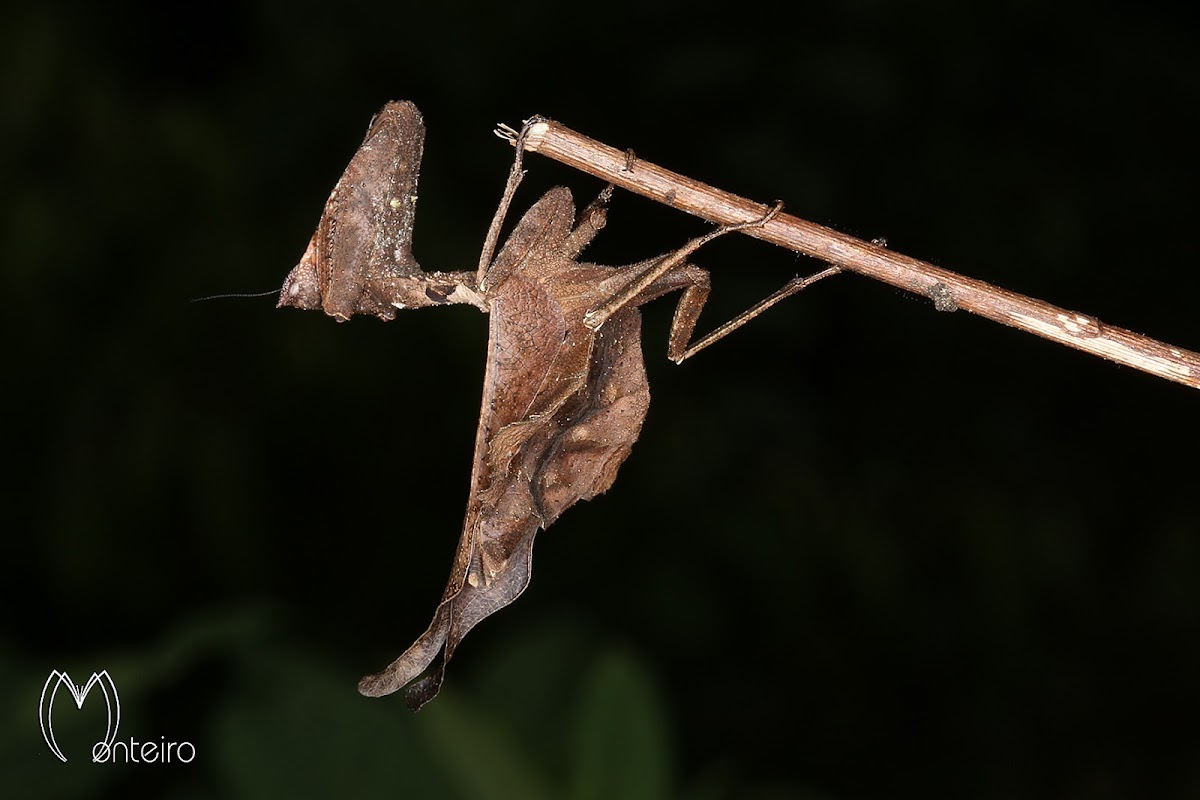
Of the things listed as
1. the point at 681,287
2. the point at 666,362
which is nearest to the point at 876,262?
the point at 681,287

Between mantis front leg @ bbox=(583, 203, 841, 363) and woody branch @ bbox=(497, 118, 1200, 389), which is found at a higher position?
woody branch @ bbox=(497, 118, 1200, 389)

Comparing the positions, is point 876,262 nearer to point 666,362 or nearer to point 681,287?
point 681,287

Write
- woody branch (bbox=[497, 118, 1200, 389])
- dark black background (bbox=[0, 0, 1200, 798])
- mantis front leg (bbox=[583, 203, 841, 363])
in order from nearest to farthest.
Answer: woody branch (bbox=[497, 118, 1200, 389]) < mantis front leg (bbox=[583, 203, 841, 363]) < dark black background (bbox=[0, 0, 1200, 798])

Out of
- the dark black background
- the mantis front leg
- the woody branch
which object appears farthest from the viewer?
the dark black background

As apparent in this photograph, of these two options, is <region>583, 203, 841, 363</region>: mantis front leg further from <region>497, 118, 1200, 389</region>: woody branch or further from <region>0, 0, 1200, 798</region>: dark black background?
<region>0, 0, 1200, 798</region>: dark black background

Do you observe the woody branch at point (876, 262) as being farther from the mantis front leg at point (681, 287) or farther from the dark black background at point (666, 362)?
the dark black background at point (666, 362)

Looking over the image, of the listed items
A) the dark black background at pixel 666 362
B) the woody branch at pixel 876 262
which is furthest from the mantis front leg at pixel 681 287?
the dark black background at pixel 666 362

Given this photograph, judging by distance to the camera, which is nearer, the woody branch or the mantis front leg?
the woody branch

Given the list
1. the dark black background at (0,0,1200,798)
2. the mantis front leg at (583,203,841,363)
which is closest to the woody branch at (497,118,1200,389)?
the mantis front leg at (583,203,841,363)

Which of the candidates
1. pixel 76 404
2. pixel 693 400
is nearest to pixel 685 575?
pixel 693 400
